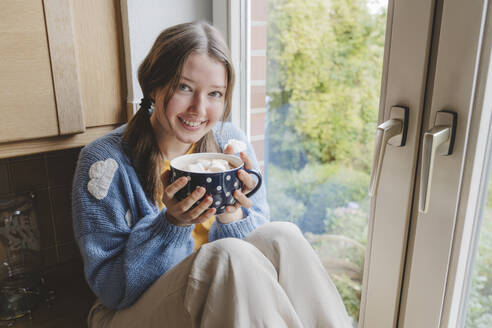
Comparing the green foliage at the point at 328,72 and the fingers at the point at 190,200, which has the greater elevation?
the green foliage at the point at 328,72

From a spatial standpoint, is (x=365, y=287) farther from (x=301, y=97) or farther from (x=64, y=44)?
(x=64, y=44)

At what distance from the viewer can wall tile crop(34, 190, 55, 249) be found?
120 cm

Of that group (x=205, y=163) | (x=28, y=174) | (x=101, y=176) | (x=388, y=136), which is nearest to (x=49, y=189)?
(x=28, y=174)

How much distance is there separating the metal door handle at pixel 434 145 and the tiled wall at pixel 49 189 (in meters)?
0.99

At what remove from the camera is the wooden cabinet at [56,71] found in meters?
0.84

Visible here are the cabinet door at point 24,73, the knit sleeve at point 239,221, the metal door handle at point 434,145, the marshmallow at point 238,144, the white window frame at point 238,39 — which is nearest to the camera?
the metal door handle at point 434,145

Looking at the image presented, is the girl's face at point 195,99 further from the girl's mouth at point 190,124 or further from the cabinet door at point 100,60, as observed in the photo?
the cabinet door at point 100,60

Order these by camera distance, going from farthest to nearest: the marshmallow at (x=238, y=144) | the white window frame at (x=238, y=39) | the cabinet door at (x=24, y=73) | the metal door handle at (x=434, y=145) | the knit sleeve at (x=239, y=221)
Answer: the white window frame at (x=238, y=39) < the marshmallow at (x=238, y=144) < the knit sleeve at (x=239, y=221) < the cabinet door at (x=24, y=73) < the metal door handle at (x=434, y=145)

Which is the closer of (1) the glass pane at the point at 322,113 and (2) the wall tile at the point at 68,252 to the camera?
(1) the glass pane at the point at 322,113

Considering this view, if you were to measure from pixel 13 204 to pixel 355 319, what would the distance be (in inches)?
38.6

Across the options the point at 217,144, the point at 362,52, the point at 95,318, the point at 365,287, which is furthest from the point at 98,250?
the point at 362,52

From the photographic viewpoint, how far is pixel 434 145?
2.22 feet

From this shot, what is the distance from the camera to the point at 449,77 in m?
0.69

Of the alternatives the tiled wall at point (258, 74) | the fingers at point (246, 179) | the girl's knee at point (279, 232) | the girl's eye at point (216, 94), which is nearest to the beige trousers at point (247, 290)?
the girl's knee at point (279, 232)
